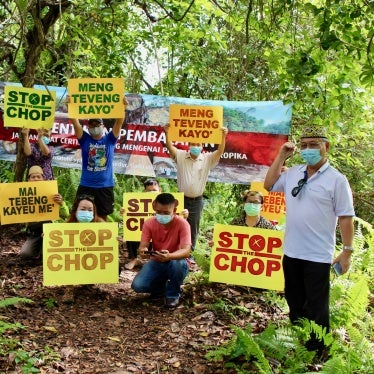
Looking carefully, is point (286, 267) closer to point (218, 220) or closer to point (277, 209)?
point (277, 209)

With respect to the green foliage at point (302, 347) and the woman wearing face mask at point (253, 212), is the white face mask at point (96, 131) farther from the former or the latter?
the green foliage at point (302, 347)

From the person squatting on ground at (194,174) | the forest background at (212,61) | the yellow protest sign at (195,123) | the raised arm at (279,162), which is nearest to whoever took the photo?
the raised arm at (279,162)

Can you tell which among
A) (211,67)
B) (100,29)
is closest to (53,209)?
(100,29)

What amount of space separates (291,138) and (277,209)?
1738 mm

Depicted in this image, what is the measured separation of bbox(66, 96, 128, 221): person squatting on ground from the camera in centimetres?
578

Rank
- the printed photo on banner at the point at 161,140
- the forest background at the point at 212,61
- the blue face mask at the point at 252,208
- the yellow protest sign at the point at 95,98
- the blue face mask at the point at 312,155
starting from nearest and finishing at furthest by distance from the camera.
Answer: the blue face mask at the point at 312,155 → the forest background at the point at 212,61 → the blue face mask at the point at 252,208 → the yellow protest sign at the point at 95,98 → the printed photo on banner at the point at 161,140

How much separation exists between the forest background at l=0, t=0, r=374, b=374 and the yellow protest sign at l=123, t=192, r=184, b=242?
0.98 m

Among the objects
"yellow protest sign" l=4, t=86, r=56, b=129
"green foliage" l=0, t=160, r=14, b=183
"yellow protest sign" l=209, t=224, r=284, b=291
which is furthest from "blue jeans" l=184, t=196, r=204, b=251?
"green foliage" l=0, t=160, r=14, b=183

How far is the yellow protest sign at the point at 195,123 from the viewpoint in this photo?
6262mm

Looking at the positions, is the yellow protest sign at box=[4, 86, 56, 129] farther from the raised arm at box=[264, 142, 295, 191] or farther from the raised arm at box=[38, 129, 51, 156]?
the raised arm at box=[264, 142, 295, 191]

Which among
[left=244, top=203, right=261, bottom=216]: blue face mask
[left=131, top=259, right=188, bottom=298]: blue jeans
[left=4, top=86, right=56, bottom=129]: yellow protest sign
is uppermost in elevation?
[left=4, top=86, right=56, bottom=129]: yellow protest sign

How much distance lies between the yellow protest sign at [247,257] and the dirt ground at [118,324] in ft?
0.87

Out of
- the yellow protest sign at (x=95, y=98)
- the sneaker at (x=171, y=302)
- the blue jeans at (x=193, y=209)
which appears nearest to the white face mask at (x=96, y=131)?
the yellow protest sign at (x=95, y=98)

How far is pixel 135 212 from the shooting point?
6.14 m
